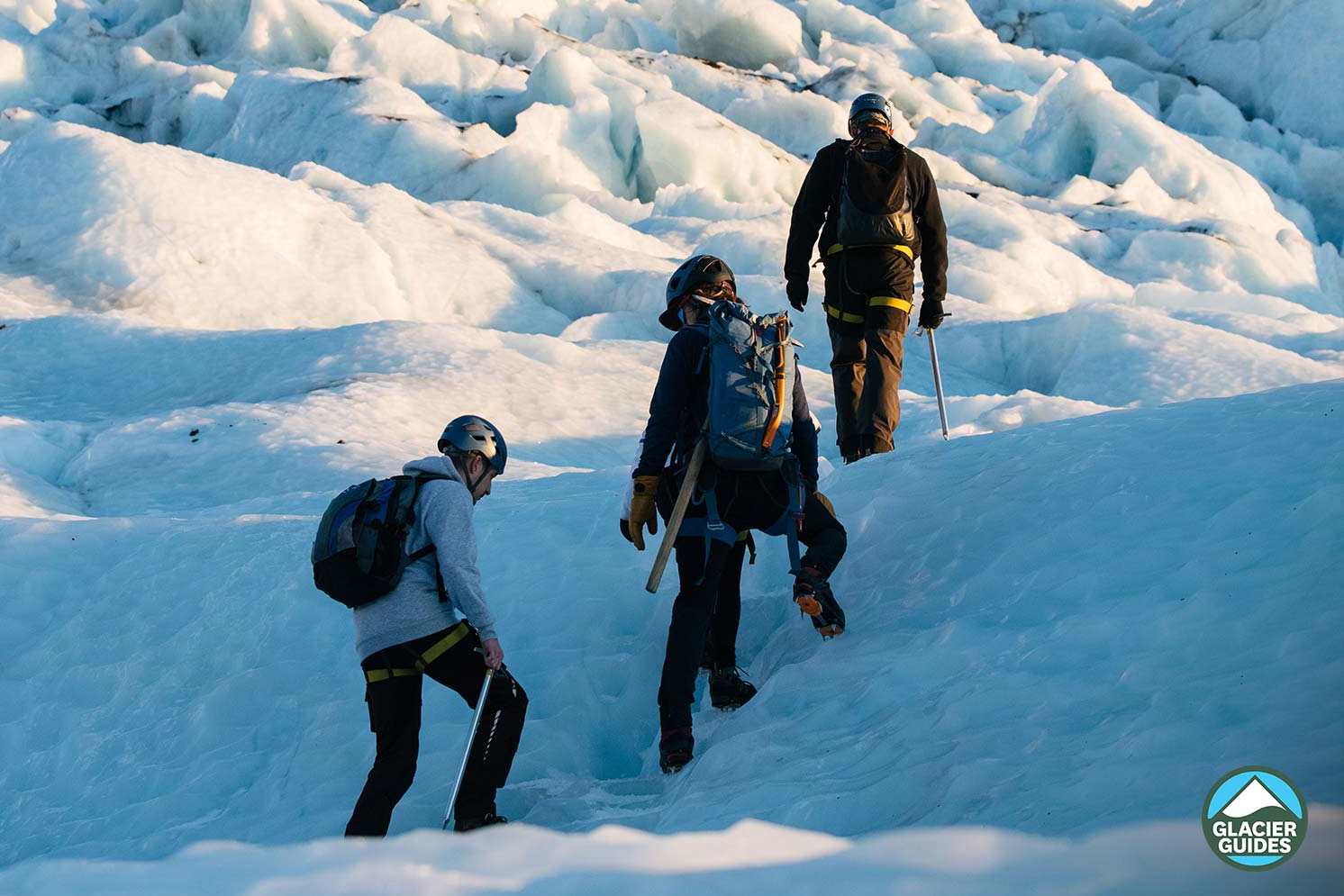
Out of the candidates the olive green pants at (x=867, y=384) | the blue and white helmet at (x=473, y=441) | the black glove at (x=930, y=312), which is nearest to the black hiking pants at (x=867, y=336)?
the olive green pants at (x=867, y=384)

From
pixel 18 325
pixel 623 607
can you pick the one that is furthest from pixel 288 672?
pixel 18 325

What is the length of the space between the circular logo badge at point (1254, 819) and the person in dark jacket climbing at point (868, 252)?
351 cm

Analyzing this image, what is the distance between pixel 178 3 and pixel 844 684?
3173 cm

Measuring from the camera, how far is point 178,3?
30.9 m

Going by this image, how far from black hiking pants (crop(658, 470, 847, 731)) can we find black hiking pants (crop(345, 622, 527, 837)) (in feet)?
1.48

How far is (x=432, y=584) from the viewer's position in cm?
354

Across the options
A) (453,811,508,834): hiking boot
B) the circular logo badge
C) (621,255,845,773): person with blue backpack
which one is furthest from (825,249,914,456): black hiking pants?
the circular logo badge

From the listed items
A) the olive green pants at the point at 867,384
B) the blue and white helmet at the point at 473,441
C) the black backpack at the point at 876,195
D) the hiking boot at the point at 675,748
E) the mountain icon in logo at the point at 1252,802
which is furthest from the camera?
the olive green pants at the point at 867,384

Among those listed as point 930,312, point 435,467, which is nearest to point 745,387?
point 435,467

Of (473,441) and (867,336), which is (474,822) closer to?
(473,441)

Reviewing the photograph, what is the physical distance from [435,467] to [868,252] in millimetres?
2541

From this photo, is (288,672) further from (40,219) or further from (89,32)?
(89,32)

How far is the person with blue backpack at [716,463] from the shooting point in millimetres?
3750

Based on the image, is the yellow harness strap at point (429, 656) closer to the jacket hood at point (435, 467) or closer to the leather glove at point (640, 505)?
the jacket hood at point (435, 467)
